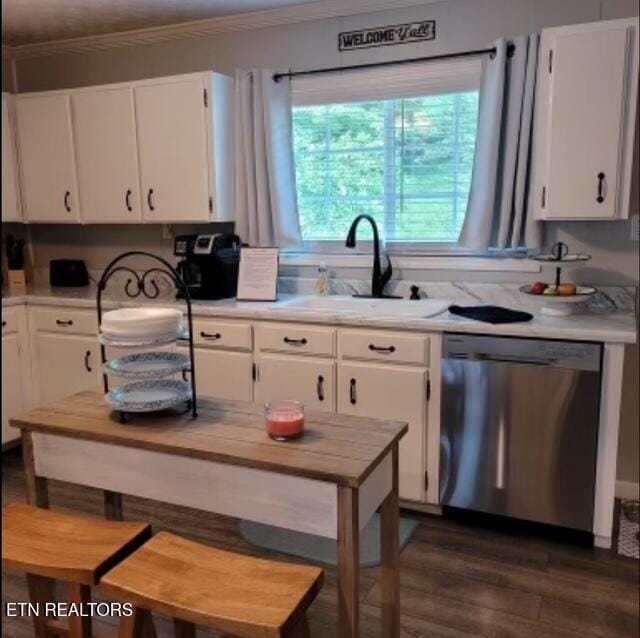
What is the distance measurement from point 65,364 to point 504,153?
264 cm

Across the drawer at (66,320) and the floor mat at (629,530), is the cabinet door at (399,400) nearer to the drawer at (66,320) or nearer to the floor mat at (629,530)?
the floor mat at (629,530)

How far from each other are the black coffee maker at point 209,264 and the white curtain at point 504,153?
4.14 ft

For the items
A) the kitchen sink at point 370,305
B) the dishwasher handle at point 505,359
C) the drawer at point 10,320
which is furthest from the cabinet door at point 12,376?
the dishwasher handle at point 505,359

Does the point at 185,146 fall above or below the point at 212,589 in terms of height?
above

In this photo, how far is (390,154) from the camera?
3305 mm

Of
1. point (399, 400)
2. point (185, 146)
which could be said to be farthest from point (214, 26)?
point (399, 400)

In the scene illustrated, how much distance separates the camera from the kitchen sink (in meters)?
2.88

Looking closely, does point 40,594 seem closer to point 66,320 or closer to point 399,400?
point 399,400

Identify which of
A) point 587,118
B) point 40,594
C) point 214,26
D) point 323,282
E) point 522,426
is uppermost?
point 214,26

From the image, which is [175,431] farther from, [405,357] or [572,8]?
[572,8]

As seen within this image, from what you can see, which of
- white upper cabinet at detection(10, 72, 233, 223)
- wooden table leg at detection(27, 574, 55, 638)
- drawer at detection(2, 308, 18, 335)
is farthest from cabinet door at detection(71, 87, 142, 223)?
wooden table leg at detection(27, 574, 55, 638)

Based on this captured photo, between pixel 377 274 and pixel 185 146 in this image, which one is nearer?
pixel 377 274

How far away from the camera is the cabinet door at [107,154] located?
3.54m

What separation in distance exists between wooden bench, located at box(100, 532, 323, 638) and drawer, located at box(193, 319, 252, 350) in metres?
1.56
